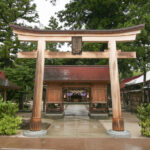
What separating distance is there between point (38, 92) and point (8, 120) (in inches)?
84.7

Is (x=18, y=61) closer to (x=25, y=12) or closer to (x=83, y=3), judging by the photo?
(x=25, y=12)

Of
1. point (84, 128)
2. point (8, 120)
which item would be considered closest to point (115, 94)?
point (84, 128)

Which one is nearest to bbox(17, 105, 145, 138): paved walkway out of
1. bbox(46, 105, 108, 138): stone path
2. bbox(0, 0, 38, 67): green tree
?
bbox(46, 105, 108, 138): stone path

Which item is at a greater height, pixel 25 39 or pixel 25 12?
pixel 25 12

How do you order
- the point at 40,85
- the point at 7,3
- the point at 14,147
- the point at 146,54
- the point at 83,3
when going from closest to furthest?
the point at 14,147 < the point at 40,85 < the point at 146,54 < the point at 7,3 < the point at 83,3

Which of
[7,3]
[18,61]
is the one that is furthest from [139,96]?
[7,3]

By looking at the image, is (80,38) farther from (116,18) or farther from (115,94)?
(116,18)

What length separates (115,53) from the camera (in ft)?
28.3

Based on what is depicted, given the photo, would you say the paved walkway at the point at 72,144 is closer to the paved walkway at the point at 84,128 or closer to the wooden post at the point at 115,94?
the paved walkway at the point at 84,128

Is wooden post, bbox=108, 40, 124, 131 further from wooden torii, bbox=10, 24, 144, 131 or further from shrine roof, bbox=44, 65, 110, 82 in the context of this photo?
shrine roof, bbox=44, 65, 110, 82

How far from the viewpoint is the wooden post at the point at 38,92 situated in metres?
7.86

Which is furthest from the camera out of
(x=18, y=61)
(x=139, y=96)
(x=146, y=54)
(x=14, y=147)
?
(x=18, y=61)

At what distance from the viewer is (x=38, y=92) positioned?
8.22 metres

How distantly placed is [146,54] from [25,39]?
1165cm
